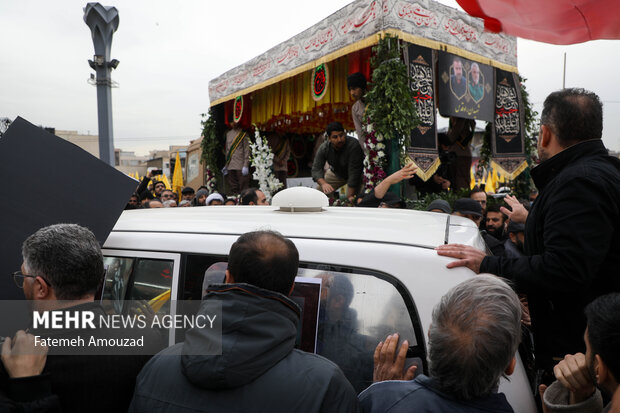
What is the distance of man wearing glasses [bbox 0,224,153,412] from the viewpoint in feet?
4.71

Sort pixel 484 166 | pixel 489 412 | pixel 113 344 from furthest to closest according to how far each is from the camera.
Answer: pixel 484 166 < pixel 113 344 < pixel 489 412

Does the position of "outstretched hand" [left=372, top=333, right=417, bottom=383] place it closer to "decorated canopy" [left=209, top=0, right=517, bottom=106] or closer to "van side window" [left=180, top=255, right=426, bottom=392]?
"van side window" [left=180, top=255, right=426, bottom=392]

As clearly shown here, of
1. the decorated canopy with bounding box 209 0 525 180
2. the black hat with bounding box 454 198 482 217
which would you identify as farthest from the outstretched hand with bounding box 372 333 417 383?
the decorated canopy with bounding box 209 0 525 180

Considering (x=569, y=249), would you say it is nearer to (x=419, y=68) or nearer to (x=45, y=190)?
(x=45, y=190)

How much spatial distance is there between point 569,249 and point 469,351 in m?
0.67

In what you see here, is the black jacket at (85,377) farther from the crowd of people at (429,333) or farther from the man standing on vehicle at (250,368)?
the man standing on vehicle at (250,368)

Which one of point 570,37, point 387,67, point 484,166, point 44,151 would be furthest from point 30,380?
point 484,166

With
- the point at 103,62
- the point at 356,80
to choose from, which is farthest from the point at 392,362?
the point at 103,62

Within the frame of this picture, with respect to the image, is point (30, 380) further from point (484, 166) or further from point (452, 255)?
point (484, 166)

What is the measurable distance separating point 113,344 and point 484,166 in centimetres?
1024

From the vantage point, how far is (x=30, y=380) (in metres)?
1.30

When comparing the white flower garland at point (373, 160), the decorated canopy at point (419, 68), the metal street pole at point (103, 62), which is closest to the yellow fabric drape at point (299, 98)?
the decorated canopy at point (419, 68)

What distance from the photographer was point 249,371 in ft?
3.86

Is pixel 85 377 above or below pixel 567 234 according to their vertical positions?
below
